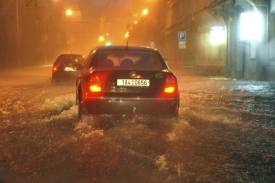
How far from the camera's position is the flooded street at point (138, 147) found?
571cm

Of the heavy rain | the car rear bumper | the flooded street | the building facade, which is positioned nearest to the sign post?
the building facade

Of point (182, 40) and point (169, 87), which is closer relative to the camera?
point (169, 87)

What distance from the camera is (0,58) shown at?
55875 mm

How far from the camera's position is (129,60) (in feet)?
30.7

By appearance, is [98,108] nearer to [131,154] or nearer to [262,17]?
[131,154]

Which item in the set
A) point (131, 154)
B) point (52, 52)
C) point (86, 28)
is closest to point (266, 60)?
point (131, 154)

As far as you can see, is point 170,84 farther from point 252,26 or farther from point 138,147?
point 252,26

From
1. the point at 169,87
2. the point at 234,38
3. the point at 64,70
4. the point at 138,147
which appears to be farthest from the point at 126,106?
the point at 234,38

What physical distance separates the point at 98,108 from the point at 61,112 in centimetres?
311

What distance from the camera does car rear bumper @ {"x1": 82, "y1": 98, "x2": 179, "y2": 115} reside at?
8469mm

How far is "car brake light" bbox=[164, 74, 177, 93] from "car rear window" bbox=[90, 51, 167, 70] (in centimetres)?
46

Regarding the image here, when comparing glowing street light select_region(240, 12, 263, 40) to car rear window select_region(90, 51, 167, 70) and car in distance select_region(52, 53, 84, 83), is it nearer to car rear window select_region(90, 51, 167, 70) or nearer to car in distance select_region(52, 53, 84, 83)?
car in distance select_region(52, 53, 84, 83)

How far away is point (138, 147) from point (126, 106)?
4.53 ft

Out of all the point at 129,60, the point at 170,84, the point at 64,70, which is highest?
the point at 129,60
